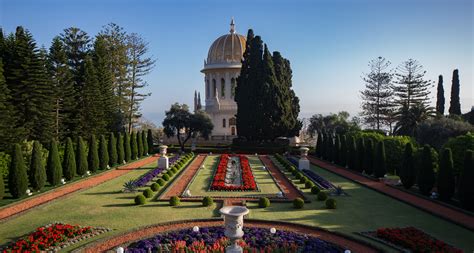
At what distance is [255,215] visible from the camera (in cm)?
1584

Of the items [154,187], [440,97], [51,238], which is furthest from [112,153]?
[440,97]

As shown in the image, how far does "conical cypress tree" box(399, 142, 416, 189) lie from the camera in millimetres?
21812

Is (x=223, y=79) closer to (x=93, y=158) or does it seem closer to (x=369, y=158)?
(x=93, y=158)

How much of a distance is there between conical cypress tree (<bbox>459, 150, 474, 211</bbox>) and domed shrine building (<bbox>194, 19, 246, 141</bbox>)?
51316 millimetres

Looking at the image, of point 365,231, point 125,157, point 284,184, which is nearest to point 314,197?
point 284,184

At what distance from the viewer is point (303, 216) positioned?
1571 centimetres

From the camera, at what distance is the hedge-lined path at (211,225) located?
470 inches

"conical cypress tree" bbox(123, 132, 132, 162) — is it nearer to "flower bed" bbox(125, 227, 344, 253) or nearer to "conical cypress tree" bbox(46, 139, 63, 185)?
"conical cypress tree" bbox(46, 139, 63, 185)

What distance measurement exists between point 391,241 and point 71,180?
20472 mm

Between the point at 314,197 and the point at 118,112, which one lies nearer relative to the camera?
the point at 314,197

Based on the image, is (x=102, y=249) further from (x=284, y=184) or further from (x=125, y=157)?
(x=125, y=157)

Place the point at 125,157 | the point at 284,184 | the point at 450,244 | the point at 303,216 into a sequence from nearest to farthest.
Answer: the point at 450,244, the point at 303,216, the point at 284,184, the point at 125,157

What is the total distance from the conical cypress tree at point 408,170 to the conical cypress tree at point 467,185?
15.8ft

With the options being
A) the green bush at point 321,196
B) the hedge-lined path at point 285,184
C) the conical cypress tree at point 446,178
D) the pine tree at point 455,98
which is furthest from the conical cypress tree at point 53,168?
the pine tree at point 455,98
